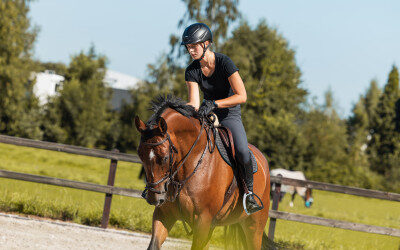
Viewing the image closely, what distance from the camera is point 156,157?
3.87 metres

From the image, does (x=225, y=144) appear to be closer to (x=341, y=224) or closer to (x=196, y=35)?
(x=196, y=35)

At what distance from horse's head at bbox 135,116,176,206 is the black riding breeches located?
1.07m

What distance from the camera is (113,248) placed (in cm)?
692

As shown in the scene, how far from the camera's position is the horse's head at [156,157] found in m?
3.85

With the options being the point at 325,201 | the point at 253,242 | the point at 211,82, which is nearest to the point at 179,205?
the point at 211,82

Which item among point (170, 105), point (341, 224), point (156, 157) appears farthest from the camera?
point (341, 224)

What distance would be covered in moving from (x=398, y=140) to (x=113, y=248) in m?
55.4

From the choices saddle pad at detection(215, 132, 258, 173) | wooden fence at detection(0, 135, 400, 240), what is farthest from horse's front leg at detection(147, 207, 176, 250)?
wooden fence at detection(0, 135, 400, 240)

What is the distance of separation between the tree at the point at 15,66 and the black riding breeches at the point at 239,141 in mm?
37566

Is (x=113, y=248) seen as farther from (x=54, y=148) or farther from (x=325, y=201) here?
(x=325, y=201)

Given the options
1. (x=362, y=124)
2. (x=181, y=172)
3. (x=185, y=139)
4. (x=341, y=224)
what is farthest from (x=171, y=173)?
(x=362, y=124)

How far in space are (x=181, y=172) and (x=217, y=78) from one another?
1.16 m

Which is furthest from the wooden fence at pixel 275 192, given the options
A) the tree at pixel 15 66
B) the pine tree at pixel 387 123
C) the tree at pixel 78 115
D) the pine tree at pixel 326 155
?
the pine tree at pixel 387 123

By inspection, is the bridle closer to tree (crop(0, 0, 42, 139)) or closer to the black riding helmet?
the black riding helmet
